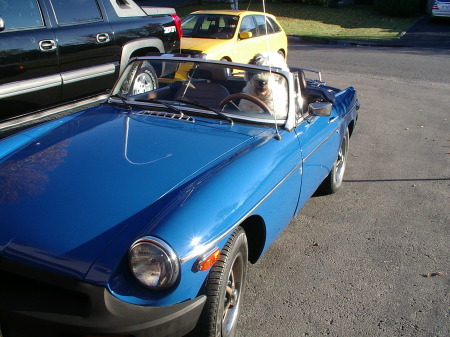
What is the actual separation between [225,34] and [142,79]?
212 inches

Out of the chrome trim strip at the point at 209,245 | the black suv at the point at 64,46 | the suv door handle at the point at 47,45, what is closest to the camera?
the chrome trim strip at the point at 209,245

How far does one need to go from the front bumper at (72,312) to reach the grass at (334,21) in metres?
18.7

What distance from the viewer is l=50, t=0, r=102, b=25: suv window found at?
5.61 m

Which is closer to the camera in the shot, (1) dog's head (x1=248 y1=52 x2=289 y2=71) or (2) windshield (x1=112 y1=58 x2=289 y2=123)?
(2) windshield (x1=112 y1=58 x2=289 y2=123)

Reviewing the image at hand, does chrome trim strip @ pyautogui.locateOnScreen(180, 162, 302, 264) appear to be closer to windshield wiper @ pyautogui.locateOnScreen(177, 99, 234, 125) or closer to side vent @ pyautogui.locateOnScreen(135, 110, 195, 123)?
windshield wiper @ pyautogui.locateOnScreen(177, 99, 234, 125)

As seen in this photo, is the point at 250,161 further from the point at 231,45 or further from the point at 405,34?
the point at 405,34

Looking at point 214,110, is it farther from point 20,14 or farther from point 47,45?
point 20,14

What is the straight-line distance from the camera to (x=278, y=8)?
88.0ft

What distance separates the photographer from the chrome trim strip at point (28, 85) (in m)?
4.93

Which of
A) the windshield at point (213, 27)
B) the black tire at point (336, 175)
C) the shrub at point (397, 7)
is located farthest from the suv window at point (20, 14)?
the shrub at point (397, 7)

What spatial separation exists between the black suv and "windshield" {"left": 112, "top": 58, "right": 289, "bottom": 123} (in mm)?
1581

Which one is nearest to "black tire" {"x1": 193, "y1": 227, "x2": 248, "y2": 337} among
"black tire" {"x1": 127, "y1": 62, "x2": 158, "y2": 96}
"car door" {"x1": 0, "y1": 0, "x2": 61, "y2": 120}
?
"black tire" {"x1": 127, "y1": 62, "x2": 158, "y2": 96}

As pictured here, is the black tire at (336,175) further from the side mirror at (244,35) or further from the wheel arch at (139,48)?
the side mirror at (244,35)

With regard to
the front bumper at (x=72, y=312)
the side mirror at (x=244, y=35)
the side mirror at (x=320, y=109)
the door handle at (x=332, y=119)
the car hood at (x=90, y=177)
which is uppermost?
the car hood at (x=90, y=177)
